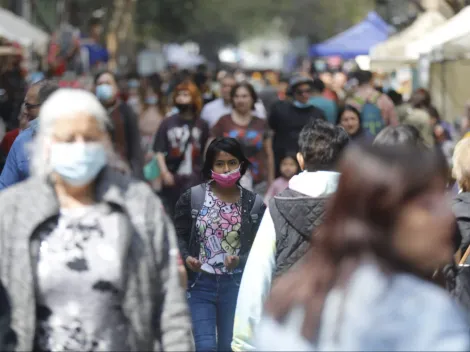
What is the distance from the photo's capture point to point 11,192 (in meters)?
3.94

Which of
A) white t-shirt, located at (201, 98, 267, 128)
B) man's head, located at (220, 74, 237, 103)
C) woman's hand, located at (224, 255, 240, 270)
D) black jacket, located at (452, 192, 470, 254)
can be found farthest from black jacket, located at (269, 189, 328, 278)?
man's head, located at (220, 74, 237, 103)

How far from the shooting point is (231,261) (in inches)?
254

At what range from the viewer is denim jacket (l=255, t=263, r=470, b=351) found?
2850 millimetres

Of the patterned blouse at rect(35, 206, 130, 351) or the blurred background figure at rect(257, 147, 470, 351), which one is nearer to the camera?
the blurred background figure at rect(257, 147, 470, 351)

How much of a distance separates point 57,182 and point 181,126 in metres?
7.16

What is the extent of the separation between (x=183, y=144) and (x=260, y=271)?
614cm

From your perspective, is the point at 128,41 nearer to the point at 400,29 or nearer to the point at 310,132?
the point at 400,29

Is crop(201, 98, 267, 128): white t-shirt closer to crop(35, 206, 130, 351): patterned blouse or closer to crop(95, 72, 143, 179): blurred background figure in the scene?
crop(95, 72, 143, 179): blurred background figure

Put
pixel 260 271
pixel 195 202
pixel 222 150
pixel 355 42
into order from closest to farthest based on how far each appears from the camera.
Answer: pixel 260 271 → pixel 195 202 → pixel 222 150 → pixel 355 42

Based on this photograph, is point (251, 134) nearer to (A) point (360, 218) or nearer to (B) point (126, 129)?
(B) point (126, 129)

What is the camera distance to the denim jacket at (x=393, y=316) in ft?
9.35

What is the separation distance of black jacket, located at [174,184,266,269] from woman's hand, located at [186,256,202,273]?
127 millimetres

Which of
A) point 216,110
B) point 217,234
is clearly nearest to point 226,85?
point 216,110

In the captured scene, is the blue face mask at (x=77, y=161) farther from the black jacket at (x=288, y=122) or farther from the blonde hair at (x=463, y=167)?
the black jacket at (x=288, y=122)
